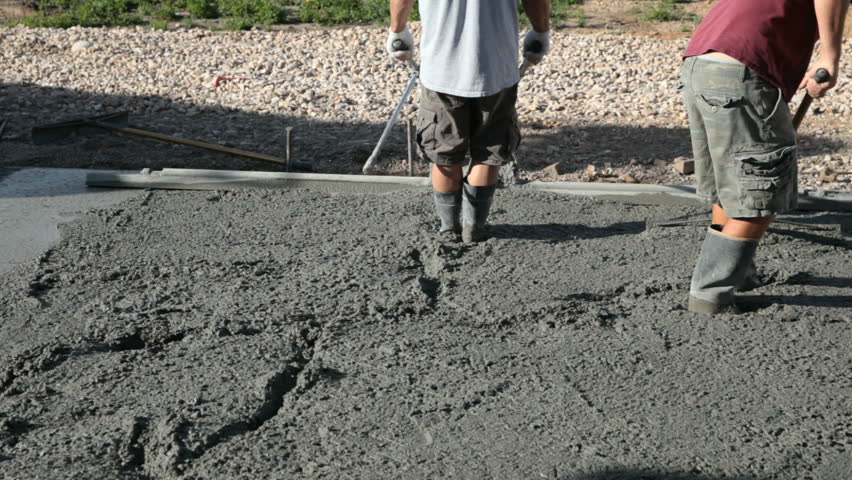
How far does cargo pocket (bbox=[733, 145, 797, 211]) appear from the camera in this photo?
337cm

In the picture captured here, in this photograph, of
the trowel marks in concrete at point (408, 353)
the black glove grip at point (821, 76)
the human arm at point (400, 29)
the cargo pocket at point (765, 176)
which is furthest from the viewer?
the human arm at point (400, 29)

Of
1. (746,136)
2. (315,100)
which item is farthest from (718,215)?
(315,100)

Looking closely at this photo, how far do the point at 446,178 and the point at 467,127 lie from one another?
0.25m

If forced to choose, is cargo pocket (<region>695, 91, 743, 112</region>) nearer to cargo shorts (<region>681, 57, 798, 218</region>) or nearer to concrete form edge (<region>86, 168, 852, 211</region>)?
cargo shorts (<region>681, 57, 798, 218</region>)

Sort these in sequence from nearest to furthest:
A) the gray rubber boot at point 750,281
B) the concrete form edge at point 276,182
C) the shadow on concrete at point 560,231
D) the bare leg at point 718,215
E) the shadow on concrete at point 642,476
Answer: the shadow on concrete at point 642,476
the bare leg at point 718,215
the gray rubber boot at point 750,281
the shadow on concrete at point 560,231
the concrete form edge at point 276,182

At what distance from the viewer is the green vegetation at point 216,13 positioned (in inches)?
409

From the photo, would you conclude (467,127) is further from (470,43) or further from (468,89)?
(470,43)

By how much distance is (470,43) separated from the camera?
13.2ft

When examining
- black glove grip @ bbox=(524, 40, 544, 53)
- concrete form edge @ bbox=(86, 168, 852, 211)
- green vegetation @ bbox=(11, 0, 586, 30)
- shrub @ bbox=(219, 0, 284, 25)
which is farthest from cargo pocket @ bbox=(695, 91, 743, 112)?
shrub @ bbox=(219, 0, 284, 25)

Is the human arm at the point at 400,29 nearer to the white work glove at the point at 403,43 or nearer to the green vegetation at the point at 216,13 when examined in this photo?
the white work glove at the point at 403,43

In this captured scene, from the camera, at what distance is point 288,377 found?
3.12 metres

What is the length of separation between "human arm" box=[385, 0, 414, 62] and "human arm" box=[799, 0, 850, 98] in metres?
1.72

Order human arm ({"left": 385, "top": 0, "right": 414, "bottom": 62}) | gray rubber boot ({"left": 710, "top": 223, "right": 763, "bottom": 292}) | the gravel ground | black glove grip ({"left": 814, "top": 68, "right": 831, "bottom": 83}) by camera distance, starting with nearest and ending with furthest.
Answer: black glove grip ({"left": 814, "top": 68, "right": 831, "bottom": 83}) → gray rubber boot ({"left": 710, "top": 223, "right": 763, "bottom": 292}) → human arm ({"left": 385, "top": 0, "right": 414, "bottom": 62}) → the gravel ground

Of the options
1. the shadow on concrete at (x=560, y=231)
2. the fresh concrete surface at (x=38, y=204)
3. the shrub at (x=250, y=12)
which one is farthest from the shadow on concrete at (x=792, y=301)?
the shrub at (x=250, y=12)
